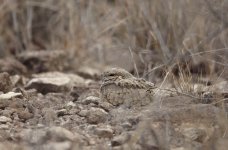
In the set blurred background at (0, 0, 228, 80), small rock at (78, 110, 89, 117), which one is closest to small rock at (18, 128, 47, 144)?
small rock at (78, 110, 89, 117)

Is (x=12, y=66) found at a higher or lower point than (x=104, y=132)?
lower

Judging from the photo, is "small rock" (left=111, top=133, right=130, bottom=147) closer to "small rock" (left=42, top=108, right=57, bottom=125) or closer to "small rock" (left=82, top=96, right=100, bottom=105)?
"small rock" (left=42, top=108, right=57, bottom=125)

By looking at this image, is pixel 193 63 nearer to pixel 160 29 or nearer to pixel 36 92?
pixel 160 29

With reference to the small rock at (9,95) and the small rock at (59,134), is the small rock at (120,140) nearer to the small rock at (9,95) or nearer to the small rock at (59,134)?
the small rock at (59,134)

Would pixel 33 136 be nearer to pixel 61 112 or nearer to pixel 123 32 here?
pixel 61 112

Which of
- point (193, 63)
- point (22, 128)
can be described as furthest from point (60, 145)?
point (193, 63)

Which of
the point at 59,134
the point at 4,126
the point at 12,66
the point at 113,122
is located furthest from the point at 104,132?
the point at 12,66

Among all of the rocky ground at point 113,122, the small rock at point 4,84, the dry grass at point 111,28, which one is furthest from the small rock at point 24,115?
the dry grass at point 111,28
